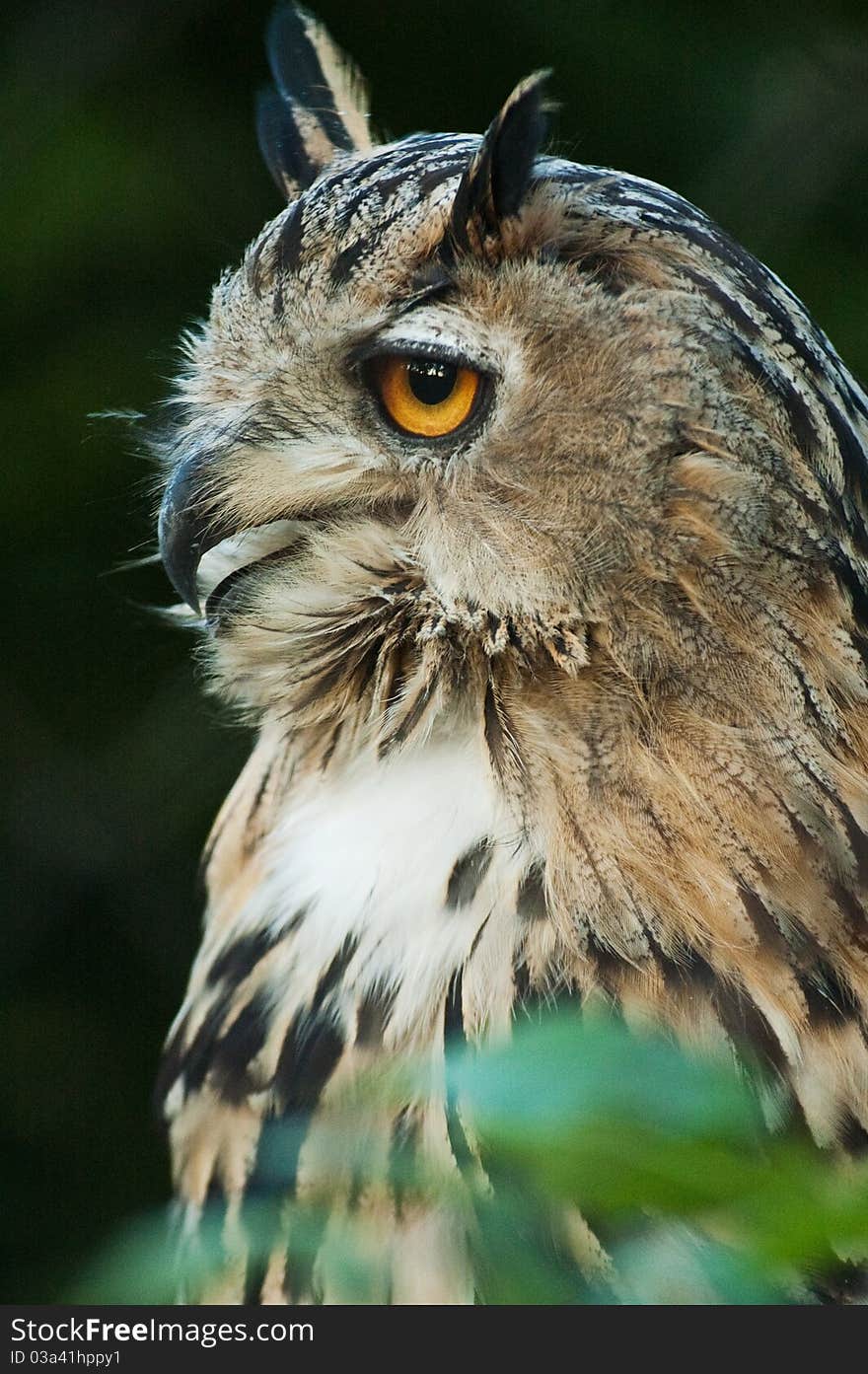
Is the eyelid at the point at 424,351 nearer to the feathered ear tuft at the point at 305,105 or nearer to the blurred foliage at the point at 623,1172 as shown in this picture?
the feathered ear tuft at the point at 305,105

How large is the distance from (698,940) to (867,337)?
0.98 meters

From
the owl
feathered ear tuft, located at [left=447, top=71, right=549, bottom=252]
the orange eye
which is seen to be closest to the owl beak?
the owl

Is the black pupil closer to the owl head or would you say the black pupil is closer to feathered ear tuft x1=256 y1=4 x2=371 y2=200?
the owl head

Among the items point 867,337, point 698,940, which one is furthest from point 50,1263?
point 867,337

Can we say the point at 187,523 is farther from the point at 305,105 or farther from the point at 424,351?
the point at 305,105

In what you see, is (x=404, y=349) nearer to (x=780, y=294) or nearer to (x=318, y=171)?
(x=780, y=294)

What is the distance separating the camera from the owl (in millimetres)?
933

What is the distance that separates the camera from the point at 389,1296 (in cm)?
92

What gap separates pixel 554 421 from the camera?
0.96m

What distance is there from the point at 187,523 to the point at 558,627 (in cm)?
32

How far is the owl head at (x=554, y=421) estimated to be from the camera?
0.94m

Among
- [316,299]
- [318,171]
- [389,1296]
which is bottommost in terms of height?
[389,1296]

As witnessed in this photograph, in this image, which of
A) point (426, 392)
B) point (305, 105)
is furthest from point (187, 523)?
point (305, 105)

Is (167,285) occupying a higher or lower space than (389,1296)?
higher
